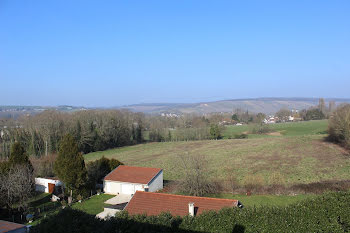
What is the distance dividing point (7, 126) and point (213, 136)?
140 ft

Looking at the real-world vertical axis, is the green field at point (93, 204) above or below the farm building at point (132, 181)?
below

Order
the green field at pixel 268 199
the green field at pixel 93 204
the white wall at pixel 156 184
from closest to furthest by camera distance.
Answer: the green field at pixel 268 199
the green field at pixel 93 204
the white wall at pixel 156 184

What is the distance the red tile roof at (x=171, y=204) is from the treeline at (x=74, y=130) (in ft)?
111

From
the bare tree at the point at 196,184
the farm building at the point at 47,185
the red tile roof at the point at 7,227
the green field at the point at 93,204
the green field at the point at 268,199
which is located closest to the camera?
the red tile roof at the point at 7,227

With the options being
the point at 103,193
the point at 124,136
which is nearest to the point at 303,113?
the point at 124,136

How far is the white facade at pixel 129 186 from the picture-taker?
73.4ft

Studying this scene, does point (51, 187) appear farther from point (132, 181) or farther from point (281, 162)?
point (281, 162)

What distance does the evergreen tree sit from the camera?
21344 mm

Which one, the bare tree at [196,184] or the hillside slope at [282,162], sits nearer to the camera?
the bare tree at [196,184]

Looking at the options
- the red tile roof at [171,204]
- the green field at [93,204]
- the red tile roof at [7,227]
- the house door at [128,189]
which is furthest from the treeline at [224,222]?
the house door at [128,189]

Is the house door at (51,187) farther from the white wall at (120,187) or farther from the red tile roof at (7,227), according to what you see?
the red tile roof at (7,227)

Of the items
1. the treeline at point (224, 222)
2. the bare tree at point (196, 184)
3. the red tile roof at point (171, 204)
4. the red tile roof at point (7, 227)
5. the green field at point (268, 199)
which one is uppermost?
the treeline at point (224, 222)

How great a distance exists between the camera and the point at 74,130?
160 feet

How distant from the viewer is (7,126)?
142ft
